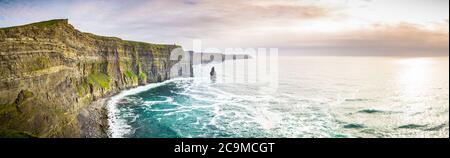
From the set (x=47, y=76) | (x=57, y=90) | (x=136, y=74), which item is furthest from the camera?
(x=136, y=74)

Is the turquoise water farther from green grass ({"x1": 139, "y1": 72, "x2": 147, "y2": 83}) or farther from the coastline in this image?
green grass ({"x1": 139, "y1": 72, "x2": 147, "y2": 83})

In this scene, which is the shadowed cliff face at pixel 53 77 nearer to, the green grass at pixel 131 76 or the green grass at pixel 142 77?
the green grass at pixel 131 76

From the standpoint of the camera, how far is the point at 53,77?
97.8 ft

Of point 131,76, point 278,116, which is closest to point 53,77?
point 278,116

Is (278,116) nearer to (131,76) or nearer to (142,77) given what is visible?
(131,76)

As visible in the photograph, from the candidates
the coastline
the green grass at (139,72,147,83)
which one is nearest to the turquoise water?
the coastline

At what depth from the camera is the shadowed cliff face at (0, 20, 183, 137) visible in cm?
1828

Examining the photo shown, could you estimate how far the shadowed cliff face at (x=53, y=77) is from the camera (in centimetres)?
1828

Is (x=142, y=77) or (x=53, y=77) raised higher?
(x=53, y=77)
